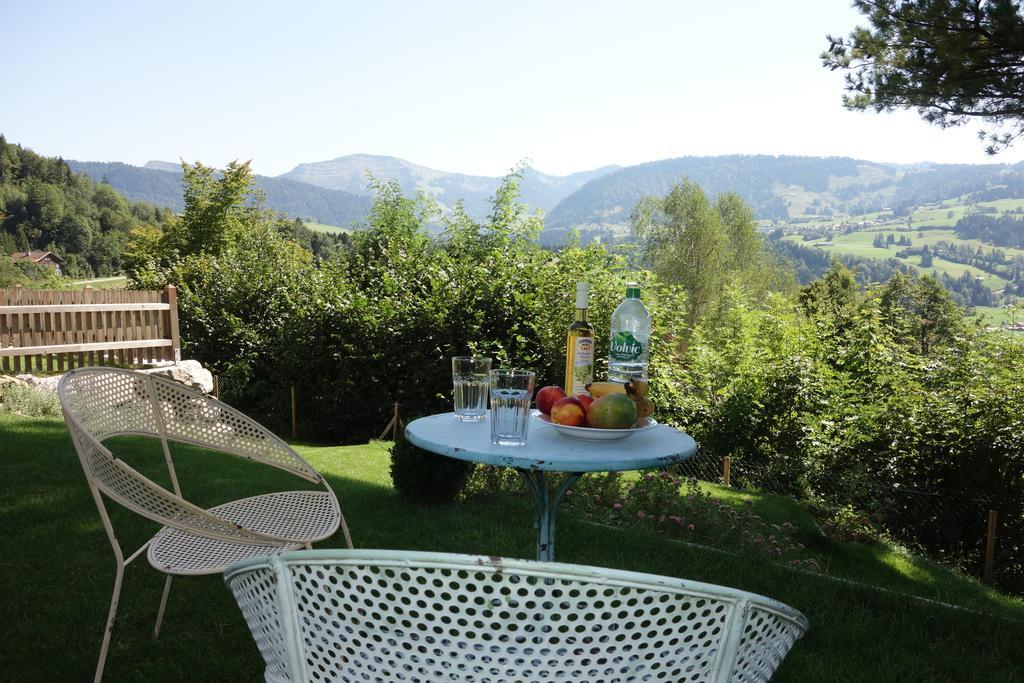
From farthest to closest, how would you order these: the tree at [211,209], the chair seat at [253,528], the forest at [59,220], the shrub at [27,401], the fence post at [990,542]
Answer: the forest at [59,220], the tree at [211,209], the shrub at [27,401], the fence post at [990,542], the chair seat at [253,528]

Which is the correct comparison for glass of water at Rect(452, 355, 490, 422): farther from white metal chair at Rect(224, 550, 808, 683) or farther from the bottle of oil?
white metal chair at Rect(224, 550, 808, 683)

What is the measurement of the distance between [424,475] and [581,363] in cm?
238

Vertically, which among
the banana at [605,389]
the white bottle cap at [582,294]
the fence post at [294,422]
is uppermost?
the white bottle cap at [582,294]

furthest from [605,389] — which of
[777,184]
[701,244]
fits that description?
[777,184]

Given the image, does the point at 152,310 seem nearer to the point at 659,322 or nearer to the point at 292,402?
the point at 292,402

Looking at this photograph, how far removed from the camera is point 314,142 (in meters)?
67.5

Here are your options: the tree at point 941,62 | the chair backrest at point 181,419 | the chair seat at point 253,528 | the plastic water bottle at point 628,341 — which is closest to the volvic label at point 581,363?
the plastic water bottle at point 628,341

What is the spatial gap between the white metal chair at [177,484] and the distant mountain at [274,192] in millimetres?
101425

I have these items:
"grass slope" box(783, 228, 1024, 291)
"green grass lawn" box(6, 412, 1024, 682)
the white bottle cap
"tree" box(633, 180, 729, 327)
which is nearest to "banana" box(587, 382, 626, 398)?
the white bottle cap

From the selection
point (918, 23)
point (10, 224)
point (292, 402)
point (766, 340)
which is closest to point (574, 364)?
point (918, 23)

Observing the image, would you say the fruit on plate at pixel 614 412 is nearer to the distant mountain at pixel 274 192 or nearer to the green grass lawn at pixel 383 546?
the green grass lawn at pixel 383 546

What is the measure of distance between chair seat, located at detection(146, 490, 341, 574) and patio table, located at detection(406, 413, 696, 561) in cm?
53

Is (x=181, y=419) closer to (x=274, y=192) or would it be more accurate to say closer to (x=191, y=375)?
(x=191, y=375)

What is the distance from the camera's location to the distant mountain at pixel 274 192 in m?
105
